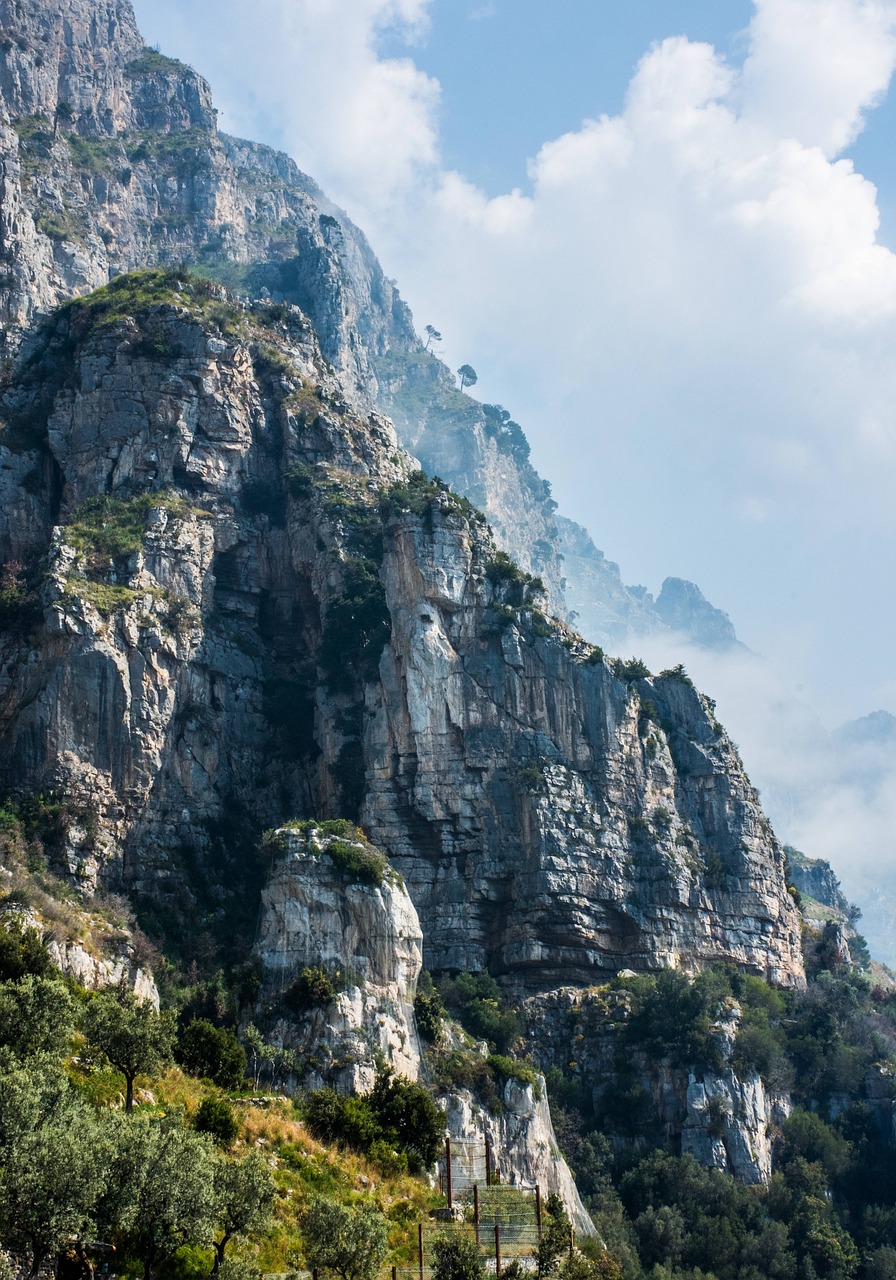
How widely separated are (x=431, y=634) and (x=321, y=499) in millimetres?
12597

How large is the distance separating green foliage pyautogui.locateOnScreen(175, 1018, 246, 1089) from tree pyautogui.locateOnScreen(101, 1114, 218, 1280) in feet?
54.9

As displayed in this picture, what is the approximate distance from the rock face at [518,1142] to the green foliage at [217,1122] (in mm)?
18120

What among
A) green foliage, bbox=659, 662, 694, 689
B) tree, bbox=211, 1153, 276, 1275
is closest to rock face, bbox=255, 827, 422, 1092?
tree, bbox=211, 1153, 276, 1275

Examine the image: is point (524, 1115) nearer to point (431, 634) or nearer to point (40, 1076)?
point (431, 634)

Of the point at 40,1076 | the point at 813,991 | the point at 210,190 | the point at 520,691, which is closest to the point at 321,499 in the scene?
the point at 520,691

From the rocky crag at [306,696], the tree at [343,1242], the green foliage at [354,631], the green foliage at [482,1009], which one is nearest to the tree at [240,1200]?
the tree at [343,1242]

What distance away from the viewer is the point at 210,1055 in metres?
48.3

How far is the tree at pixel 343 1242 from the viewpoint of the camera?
3234 cm

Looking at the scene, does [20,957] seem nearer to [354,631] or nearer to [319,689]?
[319,689]

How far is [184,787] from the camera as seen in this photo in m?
70.3

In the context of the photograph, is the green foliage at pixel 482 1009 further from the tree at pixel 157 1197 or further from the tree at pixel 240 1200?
the tree at pixel 157 1197

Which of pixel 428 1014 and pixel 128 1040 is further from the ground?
pixel 428 1014

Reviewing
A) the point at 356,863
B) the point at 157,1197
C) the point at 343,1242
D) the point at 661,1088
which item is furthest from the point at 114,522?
the point at 157,1197

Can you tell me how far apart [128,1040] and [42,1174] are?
10.6 metres
